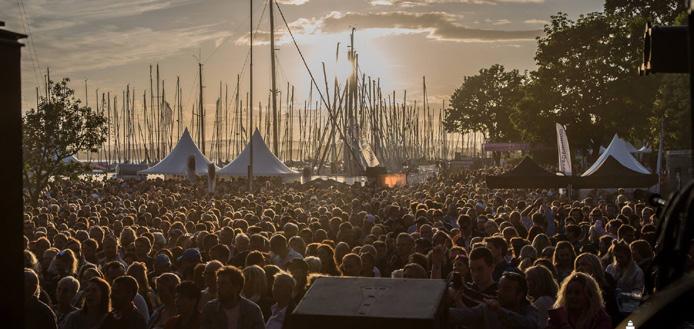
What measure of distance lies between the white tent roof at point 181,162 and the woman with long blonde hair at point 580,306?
133 ft

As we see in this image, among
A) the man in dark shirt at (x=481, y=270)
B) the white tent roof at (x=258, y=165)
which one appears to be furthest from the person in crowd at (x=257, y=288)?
the white tent roof at (x=258, y=165)

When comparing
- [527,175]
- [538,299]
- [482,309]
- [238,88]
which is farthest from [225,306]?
[238,88]

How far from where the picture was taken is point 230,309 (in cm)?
741

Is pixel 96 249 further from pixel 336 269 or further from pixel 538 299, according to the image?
pixel 538 299

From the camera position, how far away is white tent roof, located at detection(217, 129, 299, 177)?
43500 mm

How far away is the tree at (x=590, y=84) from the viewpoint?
49.1m

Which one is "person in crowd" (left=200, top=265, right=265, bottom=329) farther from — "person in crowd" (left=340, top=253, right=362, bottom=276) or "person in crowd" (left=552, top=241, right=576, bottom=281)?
"person in crowd" (left=552, top=241, right=576, bottom=281)

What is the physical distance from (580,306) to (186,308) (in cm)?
322

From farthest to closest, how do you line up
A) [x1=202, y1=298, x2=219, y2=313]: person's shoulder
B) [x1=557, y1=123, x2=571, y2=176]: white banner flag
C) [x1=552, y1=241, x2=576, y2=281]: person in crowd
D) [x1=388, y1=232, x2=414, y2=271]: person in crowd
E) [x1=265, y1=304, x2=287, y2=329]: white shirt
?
[x1=557, y1=123, x2=571, y2=176]: white banner flag
[x1=388, y1=232, x2=414, y2=271]: person in crowd
[x1=552, y1=241, x2=576, y2=281]: person in crowd
[x1=265, y1=304, x2=287, y2=329]: white shirt
[x1=202, y1=298, x2=219, y2=313]: person's shoulder

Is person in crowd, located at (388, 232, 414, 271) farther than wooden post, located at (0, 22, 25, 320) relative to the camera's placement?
Yes

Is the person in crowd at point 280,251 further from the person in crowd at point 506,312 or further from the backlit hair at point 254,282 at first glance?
the person in crowd at point 506,312

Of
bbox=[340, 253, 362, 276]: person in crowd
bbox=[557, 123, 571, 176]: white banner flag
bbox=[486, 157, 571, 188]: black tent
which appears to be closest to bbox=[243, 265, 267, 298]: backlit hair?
bbox=[340, 253, 362, 276]: person in crowd

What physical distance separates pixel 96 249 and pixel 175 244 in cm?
183

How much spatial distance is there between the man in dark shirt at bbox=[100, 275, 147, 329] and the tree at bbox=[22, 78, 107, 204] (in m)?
21.0
